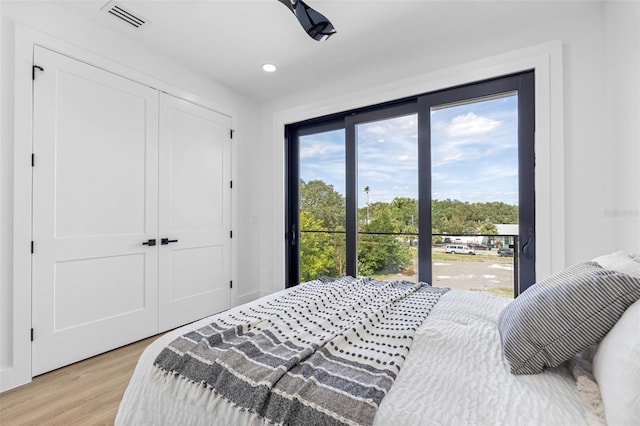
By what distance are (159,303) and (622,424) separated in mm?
3145

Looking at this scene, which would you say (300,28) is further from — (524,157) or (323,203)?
(524,157)

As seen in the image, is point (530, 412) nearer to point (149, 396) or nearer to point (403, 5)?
point (149, 396)

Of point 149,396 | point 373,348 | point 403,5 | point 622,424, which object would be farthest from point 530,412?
point 403,5

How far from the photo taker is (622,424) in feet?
2.07

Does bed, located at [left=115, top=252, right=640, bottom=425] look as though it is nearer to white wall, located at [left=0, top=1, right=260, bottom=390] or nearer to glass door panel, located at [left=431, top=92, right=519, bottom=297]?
glass door panel, located at [left=431, top=92, right=519, bottom=297]

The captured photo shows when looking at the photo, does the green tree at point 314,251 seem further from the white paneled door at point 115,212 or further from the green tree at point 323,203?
the white paneled door at point 115,212

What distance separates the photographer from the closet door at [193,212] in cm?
292

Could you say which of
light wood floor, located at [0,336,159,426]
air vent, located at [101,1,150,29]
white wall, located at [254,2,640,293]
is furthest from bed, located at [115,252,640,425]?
air vent, located at [101,1,150,29]

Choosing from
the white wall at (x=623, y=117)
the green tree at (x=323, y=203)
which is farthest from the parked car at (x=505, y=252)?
the green tree at (x=323, y=203)

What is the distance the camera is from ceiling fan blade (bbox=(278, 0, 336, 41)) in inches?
72.9

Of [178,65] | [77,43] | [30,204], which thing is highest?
[178,65]

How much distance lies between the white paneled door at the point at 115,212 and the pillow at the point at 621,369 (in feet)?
9.92

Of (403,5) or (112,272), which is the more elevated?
(403,5)

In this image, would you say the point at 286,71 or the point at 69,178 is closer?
the point at 69,178
